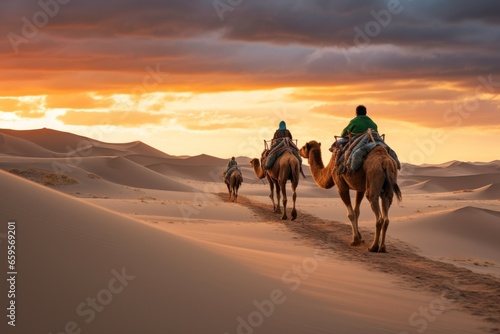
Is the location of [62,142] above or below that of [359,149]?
above

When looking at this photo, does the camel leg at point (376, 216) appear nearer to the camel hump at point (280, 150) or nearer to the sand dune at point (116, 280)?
the sand dune at point (116, 280)

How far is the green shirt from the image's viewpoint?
12945 mm

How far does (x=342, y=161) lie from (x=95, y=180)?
2967cm

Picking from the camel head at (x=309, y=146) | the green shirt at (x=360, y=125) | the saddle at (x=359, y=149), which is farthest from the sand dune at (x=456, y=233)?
the camel head at (x=309, y=146)

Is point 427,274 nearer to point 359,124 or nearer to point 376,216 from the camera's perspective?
point 376,216

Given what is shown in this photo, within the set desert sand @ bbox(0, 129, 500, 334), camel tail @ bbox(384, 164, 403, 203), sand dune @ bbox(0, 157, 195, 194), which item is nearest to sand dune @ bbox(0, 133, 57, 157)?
sand dune @ bbox(0, 157, 195, 194)

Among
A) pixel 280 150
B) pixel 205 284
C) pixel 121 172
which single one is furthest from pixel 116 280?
pixel 121 172

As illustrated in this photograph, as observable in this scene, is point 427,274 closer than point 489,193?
Yes

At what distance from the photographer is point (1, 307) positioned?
470 centimetres

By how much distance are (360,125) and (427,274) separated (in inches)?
161

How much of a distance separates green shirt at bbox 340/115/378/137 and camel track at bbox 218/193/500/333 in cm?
266

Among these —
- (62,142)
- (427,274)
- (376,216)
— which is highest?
(62,142)

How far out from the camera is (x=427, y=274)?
32.9 feet

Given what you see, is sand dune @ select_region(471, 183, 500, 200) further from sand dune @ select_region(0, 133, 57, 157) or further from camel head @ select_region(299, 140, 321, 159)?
sand dune @ select_region(0, 133, 57, 157)
